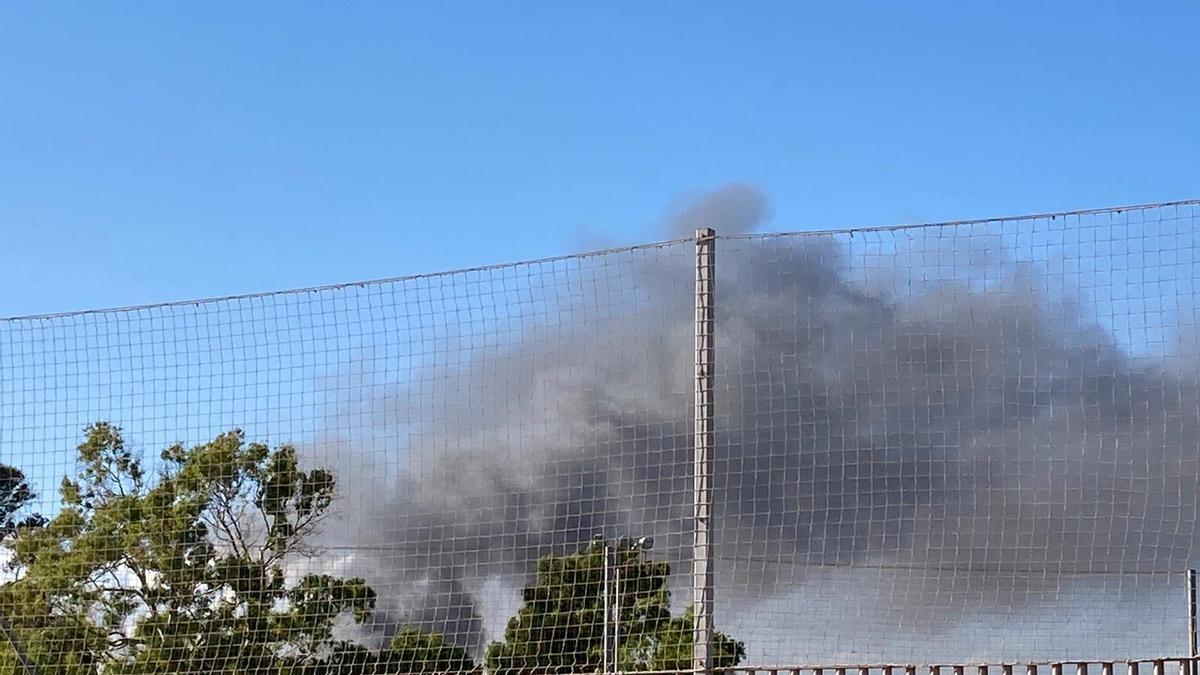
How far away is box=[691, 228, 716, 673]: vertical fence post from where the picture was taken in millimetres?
4480

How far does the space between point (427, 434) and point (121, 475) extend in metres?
4.39

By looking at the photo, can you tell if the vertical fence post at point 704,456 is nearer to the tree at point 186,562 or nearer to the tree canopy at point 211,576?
the tree canopy at point 211,576

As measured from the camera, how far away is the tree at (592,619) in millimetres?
5477

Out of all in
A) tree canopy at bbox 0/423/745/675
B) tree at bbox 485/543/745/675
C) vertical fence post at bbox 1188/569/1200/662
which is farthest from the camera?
tree canopy at bbox 0/423/745/675

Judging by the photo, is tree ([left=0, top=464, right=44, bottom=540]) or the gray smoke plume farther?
tree ([left=0, top=464, right=44, bottom=540])

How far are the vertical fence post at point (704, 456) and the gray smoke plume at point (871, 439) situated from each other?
3.5 inches

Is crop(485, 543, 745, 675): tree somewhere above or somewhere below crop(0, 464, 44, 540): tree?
below

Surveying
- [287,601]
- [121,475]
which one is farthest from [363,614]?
[121,475]

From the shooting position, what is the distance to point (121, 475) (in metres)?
9.05

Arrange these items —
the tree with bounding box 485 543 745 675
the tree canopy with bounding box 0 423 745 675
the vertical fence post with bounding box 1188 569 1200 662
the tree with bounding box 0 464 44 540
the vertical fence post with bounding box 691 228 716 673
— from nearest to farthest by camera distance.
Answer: the vertical fence post with bounding box 691 228 716 673, the vertical fence post with bounding box 1188 569 1200 662, the tree with bounding box 485 543 745 675, the tree canopy with bounding box 0 423 745 675, the tree with bounding box 0 464 44 540

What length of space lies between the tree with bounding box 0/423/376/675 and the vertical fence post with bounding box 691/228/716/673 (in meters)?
2.18

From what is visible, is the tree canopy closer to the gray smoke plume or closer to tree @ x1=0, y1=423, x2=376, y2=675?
tree @ x1=0, y1=423, x2=376, y2=675

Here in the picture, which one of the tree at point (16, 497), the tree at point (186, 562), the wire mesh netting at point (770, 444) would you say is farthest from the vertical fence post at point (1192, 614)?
the tree at point (16, 497)

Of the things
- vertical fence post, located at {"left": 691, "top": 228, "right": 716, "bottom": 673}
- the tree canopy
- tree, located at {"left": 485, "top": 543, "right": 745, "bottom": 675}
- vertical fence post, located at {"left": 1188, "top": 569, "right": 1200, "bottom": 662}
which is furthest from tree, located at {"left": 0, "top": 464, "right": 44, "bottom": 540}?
vertical fence post, located at {"left": 1188, "top": 569, "right": 1200, "bottom": 662}
